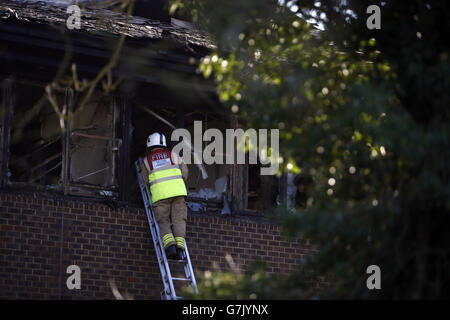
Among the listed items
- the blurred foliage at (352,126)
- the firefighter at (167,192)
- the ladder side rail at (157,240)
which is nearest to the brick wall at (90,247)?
the ladder side rail at (157,240)

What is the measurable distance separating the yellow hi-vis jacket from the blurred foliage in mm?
3468

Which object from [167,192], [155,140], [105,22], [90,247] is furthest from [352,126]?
[105,22]

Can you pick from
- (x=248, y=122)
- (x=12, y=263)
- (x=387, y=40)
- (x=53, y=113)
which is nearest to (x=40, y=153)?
(x=53, y=113)

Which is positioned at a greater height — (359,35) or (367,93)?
(359,35)

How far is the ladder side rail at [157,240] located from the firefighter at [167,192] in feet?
0.45

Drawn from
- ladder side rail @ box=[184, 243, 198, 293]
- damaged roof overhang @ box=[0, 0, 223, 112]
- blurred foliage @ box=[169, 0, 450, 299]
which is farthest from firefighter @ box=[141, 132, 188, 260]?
blurred foliage @ box=[169, 0, 450, 299]

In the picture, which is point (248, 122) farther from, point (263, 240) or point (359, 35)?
point (263, 240)

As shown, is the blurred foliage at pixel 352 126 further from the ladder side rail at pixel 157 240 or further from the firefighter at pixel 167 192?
the ladder side rail at pixel 157 240

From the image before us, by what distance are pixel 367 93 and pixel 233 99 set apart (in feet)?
4.26

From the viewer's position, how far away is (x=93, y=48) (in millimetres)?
10344

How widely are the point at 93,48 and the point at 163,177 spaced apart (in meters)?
1.85

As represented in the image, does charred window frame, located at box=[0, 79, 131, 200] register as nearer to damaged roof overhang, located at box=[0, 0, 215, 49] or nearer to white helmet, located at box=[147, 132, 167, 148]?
white helmet, located at box=[147, 132, 167, 148]

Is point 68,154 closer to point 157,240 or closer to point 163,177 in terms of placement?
point 163,177

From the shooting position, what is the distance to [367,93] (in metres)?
5.85
